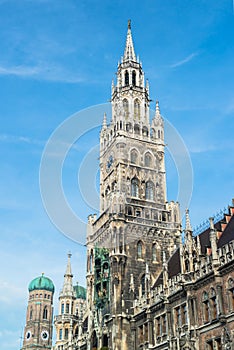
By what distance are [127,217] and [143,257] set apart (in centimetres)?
528

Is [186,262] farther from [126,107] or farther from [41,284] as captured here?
[41,284]

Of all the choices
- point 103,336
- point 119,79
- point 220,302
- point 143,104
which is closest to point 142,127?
point 143,104

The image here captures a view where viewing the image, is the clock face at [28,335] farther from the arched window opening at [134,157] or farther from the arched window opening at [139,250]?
the arched window opening at [139,250]

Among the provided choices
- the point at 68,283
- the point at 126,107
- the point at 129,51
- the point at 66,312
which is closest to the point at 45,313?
the point at 68,283

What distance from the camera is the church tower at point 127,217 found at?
182 ft

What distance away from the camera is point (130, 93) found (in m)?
73.8

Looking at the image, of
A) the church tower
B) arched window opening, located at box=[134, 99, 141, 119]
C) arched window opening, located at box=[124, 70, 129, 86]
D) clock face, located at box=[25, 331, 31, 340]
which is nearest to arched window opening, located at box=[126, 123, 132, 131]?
the church tower

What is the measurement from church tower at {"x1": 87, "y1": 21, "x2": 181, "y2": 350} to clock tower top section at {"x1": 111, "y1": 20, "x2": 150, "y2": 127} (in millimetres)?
147

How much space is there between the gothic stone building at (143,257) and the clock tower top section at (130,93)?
0.54ft

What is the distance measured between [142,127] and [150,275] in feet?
75.3

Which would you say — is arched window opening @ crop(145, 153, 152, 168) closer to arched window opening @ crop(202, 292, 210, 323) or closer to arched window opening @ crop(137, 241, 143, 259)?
arched window opening @ crop(137, 241, 143, 259)

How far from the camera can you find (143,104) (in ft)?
242

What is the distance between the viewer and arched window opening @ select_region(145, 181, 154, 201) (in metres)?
65.6

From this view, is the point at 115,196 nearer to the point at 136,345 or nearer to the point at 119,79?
the point at 136,345
